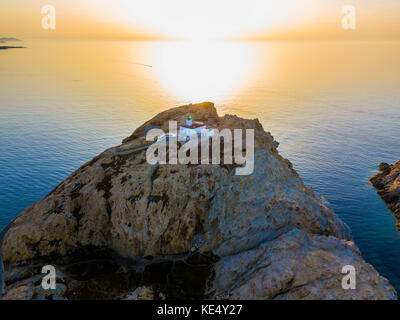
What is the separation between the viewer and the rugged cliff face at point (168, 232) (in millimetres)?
35219

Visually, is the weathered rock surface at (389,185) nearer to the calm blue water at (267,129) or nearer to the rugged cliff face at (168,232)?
the calm blue water at (267,129)

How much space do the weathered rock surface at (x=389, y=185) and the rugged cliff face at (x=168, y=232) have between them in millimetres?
19132

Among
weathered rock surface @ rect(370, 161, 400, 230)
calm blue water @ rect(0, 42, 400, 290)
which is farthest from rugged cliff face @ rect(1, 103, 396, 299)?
weathered rock surface @ rect(370, 161, 400, 230)

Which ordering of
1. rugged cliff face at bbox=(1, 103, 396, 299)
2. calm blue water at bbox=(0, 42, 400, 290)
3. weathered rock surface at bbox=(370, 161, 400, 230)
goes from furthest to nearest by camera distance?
weathered rock surface at bbox=(370, 161, 400, 230)
calm blue water at bbox=(0, 42, 400, 290)
rugged cliff face at bbox=(1, 103, 396, 299)

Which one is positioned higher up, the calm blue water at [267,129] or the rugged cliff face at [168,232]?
the calm blue water at [267,129]

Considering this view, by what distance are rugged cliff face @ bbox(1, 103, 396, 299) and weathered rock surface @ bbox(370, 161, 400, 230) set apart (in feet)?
62.8

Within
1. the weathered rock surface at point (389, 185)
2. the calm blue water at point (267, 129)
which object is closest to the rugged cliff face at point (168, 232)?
the calm blue water at point (267, 129)

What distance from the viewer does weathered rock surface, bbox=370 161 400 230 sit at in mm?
58531

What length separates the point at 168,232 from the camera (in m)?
40.6

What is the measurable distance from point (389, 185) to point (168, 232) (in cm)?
4901

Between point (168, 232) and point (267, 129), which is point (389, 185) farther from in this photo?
point (267, 129)

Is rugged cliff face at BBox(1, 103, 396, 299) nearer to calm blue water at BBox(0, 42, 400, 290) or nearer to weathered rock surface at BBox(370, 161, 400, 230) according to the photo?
calm blue water at BBox(0, 42, 400, 290)

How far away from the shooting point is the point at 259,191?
4191 centimetres

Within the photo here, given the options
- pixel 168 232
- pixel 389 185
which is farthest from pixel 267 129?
pixel 168 232
